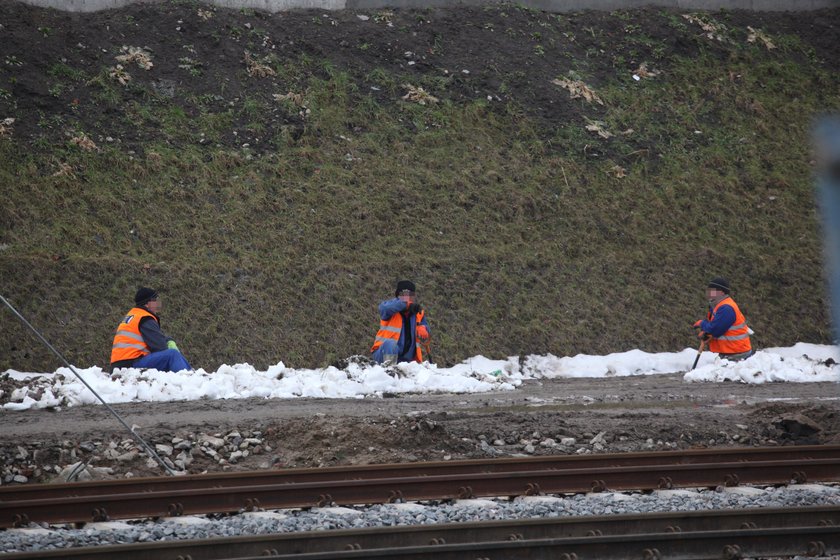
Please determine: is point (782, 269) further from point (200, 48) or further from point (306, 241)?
point (200, 48)

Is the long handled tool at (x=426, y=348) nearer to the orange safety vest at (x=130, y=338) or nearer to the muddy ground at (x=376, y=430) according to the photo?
the muddy ground at (x=376, y=430)

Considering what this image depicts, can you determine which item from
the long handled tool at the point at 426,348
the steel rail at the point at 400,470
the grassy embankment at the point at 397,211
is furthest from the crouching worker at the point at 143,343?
the steel rail at the point at 400,470

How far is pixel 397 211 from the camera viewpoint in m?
18.5

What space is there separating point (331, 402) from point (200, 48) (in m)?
11.7

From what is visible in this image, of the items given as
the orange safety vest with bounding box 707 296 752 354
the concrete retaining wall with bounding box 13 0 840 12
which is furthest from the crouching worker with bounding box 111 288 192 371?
the concrete retaining wall with bounding box 13 0 840 12

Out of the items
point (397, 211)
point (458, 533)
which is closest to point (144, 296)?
point (397, 211)

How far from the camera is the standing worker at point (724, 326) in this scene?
1427 centimetres

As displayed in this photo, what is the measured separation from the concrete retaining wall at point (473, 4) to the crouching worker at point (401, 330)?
12.0 meters

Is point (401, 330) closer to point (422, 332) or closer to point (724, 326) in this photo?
point (422, 332)

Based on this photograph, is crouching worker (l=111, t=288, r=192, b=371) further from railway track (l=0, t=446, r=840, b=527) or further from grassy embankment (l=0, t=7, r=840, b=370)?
railway track (l=0, t=446, r=840, b=527)

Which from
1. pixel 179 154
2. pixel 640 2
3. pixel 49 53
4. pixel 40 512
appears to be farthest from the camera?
pixel 640 2

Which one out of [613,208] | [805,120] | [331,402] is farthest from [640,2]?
[331,402]

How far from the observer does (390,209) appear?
727 inches

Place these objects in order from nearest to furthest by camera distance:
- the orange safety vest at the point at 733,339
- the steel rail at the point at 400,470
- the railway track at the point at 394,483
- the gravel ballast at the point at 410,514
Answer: the gravel ballast at the point at 410,514
the railway track at the point at 394,483
the steel rail at the point at 400,470
the orange safety vest at the point at 733,339
